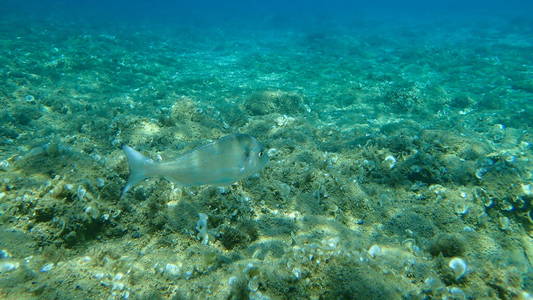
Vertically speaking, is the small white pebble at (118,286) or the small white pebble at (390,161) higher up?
the small white pebble at (118,286)

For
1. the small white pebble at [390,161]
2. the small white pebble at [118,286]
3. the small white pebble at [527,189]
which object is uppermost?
the small white pebble at [118,286]

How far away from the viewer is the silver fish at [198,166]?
273 cm

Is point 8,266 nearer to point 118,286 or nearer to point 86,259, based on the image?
point 86,259

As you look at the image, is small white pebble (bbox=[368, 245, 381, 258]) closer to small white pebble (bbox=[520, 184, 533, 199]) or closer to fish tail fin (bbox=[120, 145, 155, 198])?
fish tail fin (bbox=[120, 145, 155, 198])

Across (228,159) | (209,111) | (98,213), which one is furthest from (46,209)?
(209,111)

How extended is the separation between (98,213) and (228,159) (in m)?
1.98

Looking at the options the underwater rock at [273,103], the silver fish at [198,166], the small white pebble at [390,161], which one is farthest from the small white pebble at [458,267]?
the underwater rock at [273,103]

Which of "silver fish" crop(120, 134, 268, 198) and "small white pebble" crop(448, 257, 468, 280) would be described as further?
"small white pebble" crop(448, 257, 468, 280)

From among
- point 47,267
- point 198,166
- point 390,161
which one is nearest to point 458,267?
point 390,161

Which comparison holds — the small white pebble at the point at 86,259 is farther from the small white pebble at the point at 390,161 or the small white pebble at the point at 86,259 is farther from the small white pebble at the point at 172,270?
the small white pebble at the point at 390,161

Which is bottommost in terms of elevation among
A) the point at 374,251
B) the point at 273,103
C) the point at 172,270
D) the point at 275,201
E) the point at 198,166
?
the point at 273,103

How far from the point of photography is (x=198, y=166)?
2.73 meters

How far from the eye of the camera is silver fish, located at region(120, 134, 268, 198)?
273 centimetres

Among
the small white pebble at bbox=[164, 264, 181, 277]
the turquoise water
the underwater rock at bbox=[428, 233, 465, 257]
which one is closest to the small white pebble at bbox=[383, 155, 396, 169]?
the turquoise water
